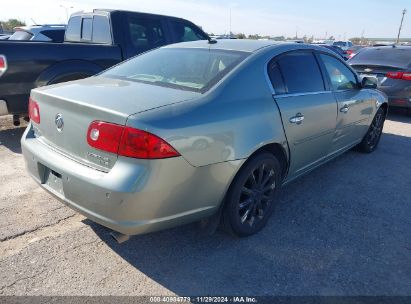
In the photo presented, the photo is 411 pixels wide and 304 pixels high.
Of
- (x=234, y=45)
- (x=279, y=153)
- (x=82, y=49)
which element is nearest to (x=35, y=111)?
(x=234, y=45)

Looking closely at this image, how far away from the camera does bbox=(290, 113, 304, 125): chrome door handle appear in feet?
10.6

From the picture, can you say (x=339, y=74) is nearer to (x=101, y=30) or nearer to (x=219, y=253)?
(x=219, y=253)

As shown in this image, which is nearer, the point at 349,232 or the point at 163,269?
the point at 163,269

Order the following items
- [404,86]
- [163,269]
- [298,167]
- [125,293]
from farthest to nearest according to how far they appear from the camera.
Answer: [404,86], [298,167], [163,269], [125,293]

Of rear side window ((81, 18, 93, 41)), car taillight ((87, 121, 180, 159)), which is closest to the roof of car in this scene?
car taillight ((87, 121, 180, 159))

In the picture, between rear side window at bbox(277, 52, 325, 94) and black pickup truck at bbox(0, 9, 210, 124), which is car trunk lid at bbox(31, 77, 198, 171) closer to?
rear side window at bbox(277, 52, 325, 94)

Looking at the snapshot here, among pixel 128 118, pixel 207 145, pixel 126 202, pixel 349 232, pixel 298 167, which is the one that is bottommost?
pixel 349 232

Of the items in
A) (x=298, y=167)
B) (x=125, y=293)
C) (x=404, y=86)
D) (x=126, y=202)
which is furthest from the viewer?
(x=404, y=86)

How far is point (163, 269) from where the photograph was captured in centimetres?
267

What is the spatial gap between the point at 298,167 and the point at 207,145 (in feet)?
4.91

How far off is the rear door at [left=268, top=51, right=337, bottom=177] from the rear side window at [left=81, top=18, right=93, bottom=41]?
13.8ft

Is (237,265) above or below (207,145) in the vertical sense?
below

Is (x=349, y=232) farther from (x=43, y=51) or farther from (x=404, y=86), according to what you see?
(x=404, y=86)

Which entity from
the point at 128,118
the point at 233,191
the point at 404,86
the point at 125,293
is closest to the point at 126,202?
the point at 128,118
